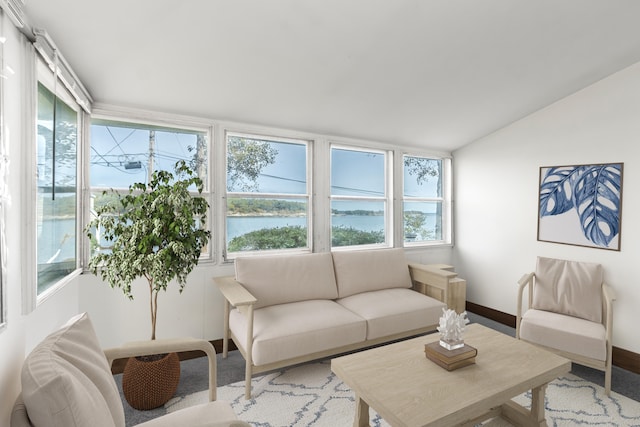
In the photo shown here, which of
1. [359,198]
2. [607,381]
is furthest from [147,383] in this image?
[607,381]

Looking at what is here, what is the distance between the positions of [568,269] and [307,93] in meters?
2.88

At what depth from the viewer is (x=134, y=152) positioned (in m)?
2.76

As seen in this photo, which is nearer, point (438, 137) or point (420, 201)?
point (438, 137)

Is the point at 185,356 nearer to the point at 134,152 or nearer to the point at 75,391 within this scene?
the point at 134,152

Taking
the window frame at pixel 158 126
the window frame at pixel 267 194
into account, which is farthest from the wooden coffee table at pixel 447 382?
the window frame at pixel 158 126

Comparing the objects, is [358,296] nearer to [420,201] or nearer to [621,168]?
[420,201]

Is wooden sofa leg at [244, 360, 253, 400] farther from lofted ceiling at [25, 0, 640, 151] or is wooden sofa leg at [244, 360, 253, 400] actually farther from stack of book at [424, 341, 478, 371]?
lofted ceiling at [25, 0, 640, 151]

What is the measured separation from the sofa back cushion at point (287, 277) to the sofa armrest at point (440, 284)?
0.98 m

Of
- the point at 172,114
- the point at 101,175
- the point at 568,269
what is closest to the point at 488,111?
the point at 568,269

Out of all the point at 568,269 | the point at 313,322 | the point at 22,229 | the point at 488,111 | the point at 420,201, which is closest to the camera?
the point at 22,229

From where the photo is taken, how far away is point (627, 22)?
229 centimetres

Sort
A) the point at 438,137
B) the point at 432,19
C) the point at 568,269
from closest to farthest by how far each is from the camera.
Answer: the point at 432,19 → the point at 568,269 → the point at 438,137

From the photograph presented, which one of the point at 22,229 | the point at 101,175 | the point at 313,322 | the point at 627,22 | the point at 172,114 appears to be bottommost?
the point at 313,322

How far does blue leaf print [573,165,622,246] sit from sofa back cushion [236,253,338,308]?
247 cm
